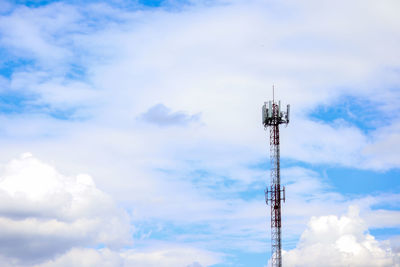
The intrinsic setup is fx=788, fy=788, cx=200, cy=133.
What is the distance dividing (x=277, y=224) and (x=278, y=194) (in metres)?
7.51

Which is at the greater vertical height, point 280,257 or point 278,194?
point 278,194

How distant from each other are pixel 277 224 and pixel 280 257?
26.9 feet

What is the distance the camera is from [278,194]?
19838 centimetres

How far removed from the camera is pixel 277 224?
7785 inches

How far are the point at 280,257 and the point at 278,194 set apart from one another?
15.7 metres

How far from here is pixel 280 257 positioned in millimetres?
196375
